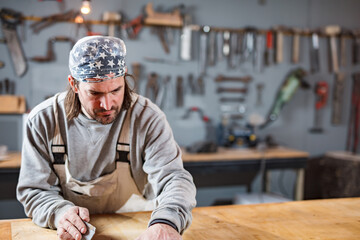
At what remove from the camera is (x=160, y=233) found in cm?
118

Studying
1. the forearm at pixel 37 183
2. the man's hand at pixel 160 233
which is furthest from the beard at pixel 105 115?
the man's hand at pixel 160 233

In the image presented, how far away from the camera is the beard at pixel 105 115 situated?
1.42 metres

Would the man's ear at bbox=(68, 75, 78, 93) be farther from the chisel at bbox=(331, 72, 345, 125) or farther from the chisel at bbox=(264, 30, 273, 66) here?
the chisel at bbox=(331, 72, 345, 125)

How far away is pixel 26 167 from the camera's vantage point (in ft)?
4.74

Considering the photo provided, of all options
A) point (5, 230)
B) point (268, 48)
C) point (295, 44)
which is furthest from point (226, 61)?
point (5, 230)

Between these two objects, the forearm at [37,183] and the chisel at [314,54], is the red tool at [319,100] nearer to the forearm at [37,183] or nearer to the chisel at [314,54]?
the chisel at [314,54]

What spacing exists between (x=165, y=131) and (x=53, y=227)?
23.0 inches

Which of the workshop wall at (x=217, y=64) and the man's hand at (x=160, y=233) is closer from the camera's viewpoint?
the man's hand at (x=160, y=233)

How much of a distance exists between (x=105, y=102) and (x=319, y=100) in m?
3.56

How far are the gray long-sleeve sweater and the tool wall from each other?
2.09 metres

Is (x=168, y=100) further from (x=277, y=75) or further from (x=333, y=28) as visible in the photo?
(x=333, y=28)

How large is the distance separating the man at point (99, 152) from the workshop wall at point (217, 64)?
2.08m

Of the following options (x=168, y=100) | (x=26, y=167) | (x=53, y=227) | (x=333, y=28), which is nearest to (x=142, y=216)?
(x=53, y=227)

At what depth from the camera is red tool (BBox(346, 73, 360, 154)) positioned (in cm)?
439
